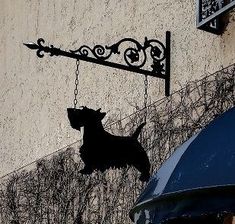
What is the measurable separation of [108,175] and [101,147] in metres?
1.87

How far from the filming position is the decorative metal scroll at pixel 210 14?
22.7 ft

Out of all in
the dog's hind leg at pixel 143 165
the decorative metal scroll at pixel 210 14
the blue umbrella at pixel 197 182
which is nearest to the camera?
the blue umbrella at pixel 197 182

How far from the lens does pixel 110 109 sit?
30.3 ft

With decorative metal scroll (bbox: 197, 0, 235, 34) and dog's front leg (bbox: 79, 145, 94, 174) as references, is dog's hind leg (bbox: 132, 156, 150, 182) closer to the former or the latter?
dog's front leg (bbox: 79, 145, 94, 174)

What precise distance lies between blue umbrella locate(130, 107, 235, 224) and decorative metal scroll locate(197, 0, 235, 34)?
5.34 ft

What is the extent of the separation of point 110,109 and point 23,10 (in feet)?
13.8

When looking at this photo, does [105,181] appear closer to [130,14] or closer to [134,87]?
[134,87]

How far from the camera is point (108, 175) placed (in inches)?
349

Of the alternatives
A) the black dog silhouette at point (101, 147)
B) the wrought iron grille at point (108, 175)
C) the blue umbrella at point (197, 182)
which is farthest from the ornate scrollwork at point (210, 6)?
the blue umbrella at point (197, 182)

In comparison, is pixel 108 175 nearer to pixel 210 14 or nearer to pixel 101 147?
pixel 101 147

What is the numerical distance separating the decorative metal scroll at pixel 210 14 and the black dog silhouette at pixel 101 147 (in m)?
1.23

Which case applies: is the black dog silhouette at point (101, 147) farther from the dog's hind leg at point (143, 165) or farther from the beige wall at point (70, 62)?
the beige wall at point (70, 62)

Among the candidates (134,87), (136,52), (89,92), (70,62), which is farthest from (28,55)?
(136,52)

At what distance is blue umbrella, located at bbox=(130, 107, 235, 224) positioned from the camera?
15.7 ft
